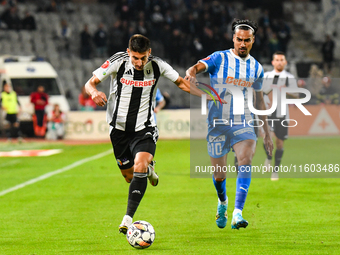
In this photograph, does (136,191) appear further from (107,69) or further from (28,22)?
(28,22)

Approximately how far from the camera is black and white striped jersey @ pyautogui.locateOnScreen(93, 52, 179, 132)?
19.8 feet

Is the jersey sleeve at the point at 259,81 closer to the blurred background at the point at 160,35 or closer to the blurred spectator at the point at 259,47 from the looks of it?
the blurred background at the point at 160,35

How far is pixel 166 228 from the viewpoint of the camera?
635 centimetres

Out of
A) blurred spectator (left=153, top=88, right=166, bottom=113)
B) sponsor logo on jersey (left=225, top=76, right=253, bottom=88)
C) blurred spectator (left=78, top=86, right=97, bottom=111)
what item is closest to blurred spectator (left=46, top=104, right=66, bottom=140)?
blurred spectator (left=78, top=86, right=97, bottom=111)

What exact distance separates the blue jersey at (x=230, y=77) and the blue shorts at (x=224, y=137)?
0.28ft

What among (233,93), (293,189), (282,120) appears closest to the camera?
(233,93)

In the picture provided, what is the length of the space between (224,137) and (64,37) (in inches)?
814

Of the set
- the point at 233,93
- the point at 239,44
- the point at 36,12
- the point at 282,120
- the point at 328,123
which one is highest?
the point at 36,12

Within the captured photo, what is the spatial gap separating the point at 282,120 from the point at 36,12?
19842 mm

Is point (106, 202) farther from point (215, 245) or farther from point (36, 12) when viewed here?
point (36, 12)

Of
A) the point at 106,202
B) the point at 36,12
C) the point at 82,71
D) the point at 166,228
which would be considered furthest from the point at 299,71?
the point at 166,228

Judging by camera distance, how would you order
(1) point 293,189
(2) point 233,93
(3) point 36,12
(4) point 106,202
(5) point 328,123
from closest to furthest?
(2) point 233,93 → (4) point 106,202 → (1) point 293,189 → (5) point 328,123 → (3) point 36,12

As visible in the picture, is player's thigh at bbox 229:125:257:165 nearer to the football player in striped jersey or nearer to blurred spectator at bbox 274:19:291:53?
the football player in striped jersey

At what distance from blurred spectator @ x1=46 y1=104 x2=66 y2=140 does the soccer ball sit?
50.1 ft
